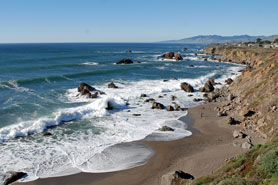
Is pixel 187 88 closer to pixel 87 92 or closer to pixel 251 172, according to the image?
pixel 87 92

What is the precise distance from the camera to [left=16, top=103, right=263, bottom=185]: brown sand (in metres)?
12.2

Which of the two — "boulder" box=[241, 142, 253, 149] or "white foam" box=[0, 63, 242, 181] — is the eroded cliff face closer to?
"boulder" box=[241, 142, 253, 149]

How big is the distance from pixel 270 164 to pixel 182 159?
709 cm

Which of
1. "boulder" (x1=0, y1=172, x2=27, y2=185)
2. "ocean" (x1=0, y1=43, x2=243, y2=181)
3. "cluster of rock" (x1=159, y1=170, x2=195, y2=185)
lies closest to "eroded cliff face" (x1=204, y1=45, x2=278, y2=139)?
"ocean" (x1=0, y1=43, x2=243, y2=181)

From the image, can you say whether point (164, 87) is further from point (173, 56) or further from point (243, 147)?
point (173, 56)

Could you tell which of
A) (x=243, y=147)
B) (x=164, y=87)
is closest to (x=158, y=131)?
(x=243, y=147)

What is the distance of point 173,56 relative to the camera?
280 ft

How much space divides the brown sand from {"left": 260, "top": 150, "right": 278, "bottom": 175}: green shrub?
478cm

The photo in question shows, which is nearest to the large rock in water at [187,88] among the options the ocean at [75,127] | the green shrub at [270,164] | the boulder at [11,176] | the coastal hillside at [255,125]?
the ocean at [75,127]

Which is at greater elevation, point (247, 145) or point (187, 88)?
point (187, 88)

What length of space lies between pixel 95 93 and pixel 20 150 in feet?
50.4

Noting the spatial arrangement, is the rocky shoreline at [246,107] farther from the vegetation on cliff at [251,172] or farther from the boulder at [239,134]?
the vegetation on cliff at [251,172]

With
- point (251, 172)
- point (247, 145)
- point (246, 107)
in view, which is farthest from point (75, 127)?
point (246, 107)

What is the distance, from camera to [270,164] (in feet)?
25.6
